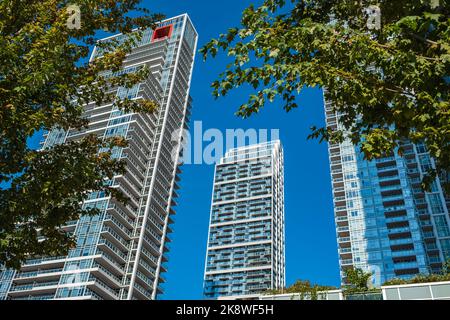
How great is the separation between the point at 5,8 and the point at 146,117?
8531cm

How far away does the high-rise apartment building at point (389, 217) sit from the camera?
70750mm

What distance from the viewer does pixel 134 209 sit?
81.4 metres

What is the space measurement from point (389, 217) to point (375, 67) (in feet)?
251

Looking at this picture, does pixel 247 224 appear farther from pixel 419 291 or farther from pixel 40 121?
pixel 40 121

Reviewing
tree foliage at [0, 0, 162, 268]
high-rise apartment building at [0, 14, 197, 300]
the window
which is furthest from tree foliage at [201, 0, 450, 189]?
the window

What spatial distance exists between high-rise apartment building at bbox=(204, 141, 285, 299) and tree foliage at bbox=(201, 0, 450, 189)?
112947 millimetres

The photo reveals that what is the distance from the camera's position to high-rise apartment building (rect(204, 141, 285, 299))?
129 m

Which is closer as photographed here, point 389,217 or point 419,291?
point 419,291

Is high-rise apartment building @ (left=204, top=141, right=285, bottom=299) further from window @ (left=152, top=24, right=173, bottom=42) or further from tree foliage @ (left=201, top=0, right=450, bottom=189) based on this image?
tree foliage @ (left=201, top=0, right=450, bottom=189)

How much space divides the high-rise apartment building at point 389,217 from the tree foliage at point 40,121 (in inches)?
2612

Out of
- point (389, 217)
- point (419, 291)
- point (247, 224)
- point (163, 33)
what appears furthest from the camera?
point (247, 224)

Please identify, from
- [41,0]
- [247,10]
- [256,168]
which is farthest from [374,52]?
[256,168]

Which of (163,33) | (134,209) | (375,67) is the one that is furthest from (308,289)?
(163,33)

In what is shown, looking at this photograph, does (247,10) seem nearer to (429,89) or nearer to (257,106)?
(257,106)
